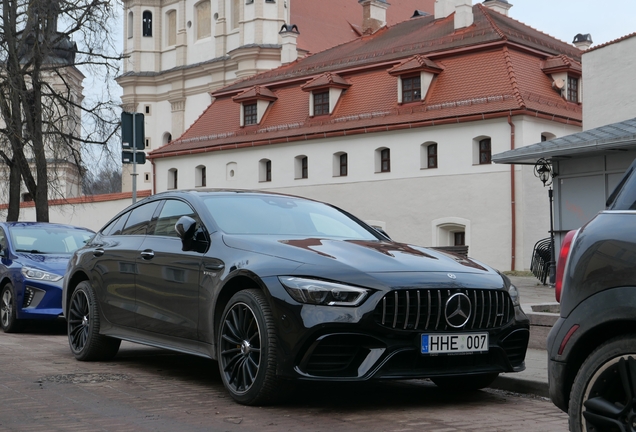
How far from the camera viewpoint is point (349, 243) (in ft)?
23.1

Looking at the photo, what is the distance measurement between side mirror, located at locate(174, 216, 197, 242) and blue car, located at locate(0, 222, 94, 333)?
5.51 m

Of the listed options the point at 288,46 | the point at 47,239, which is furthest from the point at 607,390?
the point at 288,46

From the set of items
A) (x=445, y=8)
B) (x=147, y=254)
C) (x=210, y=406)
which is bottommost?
(x=210, y=406)

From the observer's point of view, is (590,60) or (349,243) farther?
(590,60)

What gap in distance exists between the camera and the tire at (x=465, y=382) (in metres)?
7.06

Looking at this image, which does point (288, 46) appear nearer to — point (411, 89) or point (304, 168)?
point (304, 168)

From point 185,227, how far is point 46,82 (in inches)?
756

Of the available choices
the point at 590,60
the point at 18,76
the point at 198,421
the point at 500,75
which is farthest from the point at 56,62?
the point at 198,421

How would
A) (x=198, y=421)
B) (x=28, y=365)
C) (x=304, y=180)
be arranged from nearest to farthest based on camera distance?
(x=198, y=421)
(x=28, y=365)
(x=304, y=180)

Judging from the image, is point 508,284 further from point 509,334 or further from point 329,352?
point 329,352

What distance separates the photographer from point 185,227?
7223 millimetres

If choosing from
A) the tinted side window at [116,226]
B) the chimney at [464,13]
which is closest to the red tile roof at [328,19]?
the chimney at [464,13]

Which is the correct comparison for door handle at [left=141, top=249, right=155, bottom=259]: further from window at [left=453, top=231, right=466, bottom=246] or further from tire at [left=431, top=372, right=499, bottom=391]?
window at [left=453, top=231, right=466, bottom=246]

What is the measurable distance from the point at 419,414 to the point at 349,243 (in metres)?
1.44
